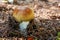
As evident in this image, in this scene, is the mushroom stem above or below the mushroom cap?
below

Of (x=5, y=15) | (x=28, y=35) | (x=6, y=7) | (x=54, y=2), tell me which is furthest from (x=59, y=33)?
(x=54, y=2)

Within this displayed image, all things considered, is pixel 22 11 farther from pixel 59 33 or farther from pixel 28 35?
pixel 59 33

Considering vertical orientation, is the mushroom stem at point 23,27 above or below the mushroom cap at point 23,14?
below

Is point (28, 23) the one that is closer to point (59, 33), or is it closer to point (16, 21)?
point (16, 21)

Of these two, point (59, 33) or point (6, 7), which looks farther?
point (6, 7)

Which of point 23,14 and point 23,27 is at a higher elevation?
point 23,14

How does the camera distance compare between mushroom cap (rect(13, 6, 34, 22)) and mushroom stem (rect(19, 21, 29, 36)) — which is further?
mushroom stem (rect(19, 21, 29, 36))

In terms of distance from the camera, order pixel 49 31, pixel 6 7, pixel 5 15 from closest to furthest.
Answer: pixel 49 31 < pixel 5 15 < pixel 6 7

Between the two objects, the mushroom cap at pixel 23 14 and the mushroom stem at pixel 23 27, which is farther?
the mushroom stem at pixel 23 27

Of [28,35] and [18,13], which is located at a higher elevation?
[18,13]

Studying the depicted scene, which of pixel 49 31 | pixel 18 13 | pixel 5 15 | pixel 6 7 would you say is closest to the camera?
pixel 18 13

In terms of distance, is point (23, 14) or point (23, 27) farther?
point (23, 27)
